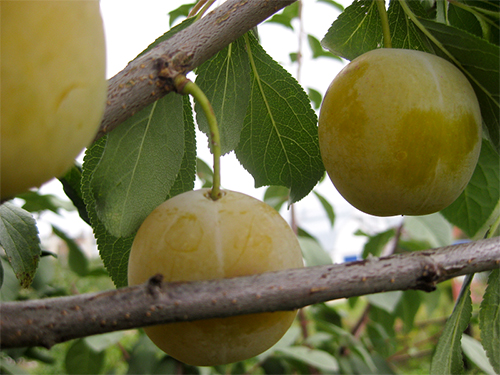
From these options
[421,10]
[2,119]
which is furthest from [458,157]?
[2,119]

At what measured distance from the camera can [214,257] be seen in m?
0.45

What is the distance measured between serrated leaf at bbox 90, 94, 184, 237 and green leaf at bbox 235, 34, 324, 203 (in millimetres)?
184

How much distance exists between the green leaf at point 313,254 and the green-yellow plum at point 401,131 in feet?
2.54

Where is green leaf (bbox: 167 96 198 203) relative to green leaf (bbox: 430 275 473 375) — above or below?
above

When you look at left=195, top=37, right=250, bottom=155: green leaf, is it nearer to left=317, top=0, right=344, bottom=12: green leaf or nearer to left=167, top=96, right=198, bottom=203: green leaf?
left=167, top=96, right=198, bottom=203: green leaf

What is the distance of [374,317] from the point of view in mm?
1861

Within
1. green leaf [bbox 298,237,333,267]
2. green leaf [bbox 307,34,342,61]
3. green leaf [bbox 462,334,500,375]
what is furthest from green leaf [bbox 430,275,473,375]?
green leaf [bbox 307,34,342,61]

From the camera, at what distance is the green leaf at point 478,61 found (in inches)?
23.7

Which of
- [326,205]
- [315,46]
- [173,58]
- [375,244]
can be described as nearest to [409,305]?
[375,244]

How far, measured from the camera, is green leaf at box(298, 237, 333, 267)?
53.7 inches

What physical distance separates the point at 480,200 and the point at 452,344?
0.33 m

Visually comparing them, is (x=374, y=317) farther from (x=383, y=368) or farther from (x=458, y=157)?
(x=458, y=157)

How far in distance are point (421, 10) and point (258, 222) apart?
46 centimetres

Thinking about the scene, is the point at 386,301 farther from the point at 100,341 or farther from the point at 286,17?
the point at 286,17
